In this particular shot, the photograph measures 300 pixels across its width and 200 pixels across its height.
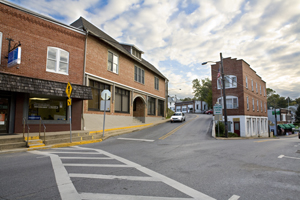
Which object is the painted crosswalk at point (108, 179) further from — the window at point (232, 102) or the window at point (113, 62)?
the window at point (232, 102)

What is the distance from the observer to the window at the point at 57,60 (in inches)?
570

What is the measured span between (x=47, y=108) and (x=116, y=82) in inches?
331

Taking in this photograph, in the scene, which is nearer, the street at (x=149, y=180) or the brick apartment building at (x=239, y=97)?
the street at (x=149, y=180)

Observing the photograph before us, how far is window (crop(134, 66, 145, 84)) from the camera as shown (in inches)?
1020

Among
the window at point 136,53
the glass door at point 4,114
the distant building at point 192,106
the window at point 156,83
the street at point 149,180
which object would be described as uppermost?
the window at point 136,53

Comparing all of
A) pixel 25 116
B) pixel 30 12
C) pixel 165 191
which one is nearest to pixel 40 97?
pixel 25 116

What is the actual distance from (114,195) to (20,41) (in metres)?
13.0

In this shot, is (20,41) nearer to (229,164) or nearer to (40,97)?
(40,97)

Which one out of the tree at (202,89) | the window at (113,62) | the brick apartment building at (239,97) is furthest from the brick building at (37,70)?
the tree at (202,89)

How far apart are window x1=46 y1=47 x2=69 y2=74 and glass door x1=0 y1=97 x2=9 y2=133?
3.49 metres

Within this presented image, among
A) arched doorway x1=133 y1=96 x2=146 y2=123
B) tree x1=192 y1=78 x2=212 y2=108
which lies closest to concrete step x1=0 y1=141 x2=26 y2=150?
arched doorway x1=133 y1=96 x2=146 y2=123

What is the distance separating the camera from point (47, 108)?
47.3 ft

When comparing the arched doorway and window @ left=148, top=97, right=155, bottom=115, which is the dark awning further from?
window @ left=148, top=97, right=155, bottom=115

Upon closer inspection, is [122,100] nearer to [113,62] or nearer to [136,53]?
[113,62]
